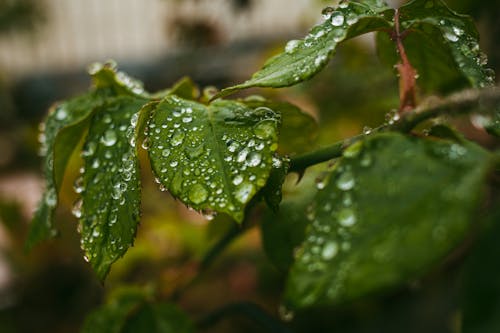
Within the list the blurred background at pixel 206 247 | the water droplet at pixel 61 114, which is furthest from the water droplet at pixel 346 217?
the blurred background at pixel 206 247

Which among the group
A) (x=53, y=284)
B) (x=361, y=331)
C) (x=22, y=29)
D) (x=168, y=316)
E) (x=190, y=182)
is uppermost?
(x=190, y=182)

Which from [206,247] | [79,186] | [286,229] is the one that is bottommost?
[206,247]

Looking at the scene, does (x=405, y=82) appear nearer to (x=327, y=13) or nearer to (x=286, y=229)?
(x=327, y=13)

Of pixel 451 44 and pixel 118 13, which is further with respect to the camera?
pixel 118 13

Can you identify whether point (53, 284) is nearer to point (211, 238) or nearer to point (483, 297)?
point (211, 238)

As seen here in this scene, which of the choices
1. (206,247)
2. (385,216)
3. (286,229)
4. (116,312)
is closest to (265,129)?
(385,216)

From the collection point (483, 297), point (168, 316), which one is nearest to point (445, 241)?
point (483, 297)

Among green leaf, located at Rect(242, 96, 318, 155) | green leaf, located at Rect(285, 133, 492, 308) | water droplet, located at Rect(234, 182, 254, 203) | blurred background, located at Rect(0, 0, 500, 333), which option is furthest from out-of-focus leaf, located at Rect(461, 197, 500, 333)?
blurred background, located at Rect(0, 0, 500, 333)

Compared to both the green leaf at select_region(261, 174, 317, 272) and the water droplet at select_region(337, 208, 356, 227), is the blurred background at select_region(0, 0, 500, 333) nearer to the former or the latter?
the green leaf at select_region(261, 174, 317, 272)
